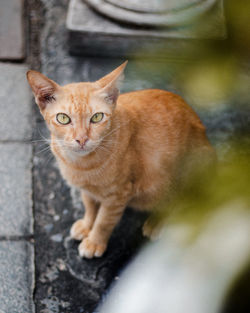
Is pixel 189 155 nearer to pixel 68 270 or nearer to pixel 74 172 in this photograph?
pixel 74 172

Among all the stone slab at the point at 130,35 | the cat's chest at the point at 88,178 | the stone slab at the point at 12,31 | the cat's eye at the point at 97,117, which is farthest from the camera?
the stone slab at the point at 12,31

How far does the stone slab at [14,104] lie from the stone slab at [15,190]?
0.39 feet

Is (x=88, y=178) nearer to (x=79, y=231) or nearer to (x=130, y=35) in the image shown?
(x=79, y=231)

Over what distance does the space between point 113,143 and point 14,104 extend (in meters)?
1.50

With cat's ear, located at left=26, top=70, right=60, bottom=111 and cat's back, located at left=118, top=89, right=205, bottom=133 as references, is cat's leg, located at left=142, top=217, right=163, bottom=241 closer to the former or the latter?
cat's back, located at left=118, top=89, right=205, bottom=133

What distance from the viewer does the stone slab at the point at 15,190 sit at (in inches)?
94.8

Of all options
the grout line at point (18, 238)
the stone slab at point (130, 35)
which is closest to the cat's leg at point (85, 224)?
the grout line at point (18, 238)

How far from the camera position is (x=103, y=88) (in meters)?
1.68

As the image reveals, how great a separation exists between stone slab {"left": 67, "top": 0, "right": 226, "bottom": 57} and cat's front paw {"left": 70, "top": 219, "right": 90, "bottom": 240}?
1.59 m

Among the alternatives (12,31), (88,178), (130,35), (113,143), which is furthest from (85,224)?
(12,31)

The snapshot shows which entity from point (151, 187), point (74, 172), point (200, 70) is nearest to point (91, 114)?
point (74, 172)

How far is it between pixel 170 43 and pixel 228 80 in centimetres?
229

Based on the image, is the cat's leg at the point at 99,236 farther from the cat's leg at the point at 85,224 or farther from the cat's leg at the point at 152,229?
Result: the cat's leg at the point at 152,229

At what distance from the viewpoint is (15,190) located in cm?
258
